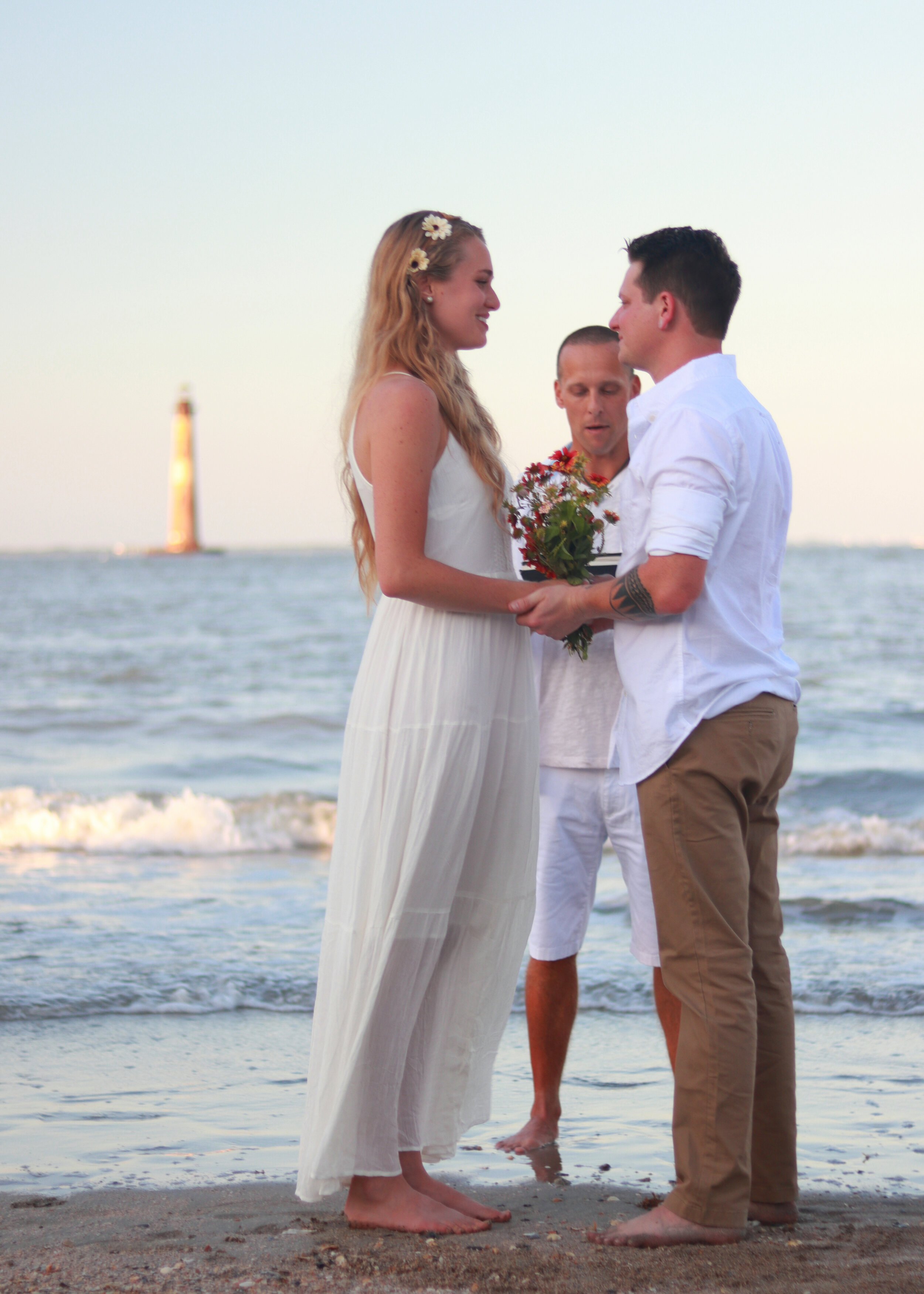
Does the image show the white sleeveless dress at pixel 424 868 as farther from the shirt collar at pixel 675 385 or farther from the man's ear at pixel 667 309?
the man's ear at pixel 667 309

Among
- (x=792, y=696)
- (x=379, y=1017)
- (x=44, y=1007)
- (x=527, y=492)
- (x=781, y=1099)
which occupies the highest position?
(x=527, y=492)

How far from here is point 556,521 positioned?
2.86 m

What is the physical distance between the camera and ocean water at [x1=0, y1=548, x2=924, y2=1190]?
3.53 metres

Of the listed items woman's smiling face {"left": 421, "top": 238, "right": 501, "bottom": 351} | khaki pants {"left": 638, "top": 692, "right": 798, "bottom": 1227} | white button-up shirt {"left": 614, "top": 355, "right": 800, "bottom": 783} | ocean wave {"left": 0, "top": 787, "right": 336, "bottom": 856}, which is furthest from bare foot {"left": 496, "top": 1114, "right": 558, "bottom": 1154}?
ocean wave {"left": 0, "top": 787, "right": 336, "bottom": 856}

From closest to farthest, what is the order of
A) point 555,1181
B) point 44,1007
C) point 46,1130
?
point 555,1181 < point 46,1130 < point 44,1007

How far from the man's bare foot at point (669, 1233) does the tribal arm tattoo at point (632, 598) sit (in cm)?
128

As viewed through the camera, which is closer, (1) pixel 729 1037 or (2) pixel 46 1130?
(1) pixel 729 1037

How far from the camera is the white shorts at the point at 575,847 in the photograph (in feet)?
11.2

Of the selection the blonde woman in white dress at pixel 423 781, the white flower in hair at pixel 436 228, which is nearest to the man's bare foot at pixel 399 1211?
the blonde woman in white dress at pixel 423 781

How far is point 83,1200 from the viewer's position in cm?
305

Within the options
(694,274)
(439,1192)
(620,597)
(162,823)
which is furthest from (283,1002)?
(162,823)

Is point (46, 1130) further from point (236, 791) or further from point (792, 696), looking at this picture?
point (236, 791)

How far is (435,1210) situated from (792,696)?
55.7 inches

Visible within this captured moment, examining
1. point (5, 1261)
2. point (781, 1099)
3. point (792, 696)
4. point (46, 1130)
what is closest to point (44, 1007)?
point (46, 1130)
